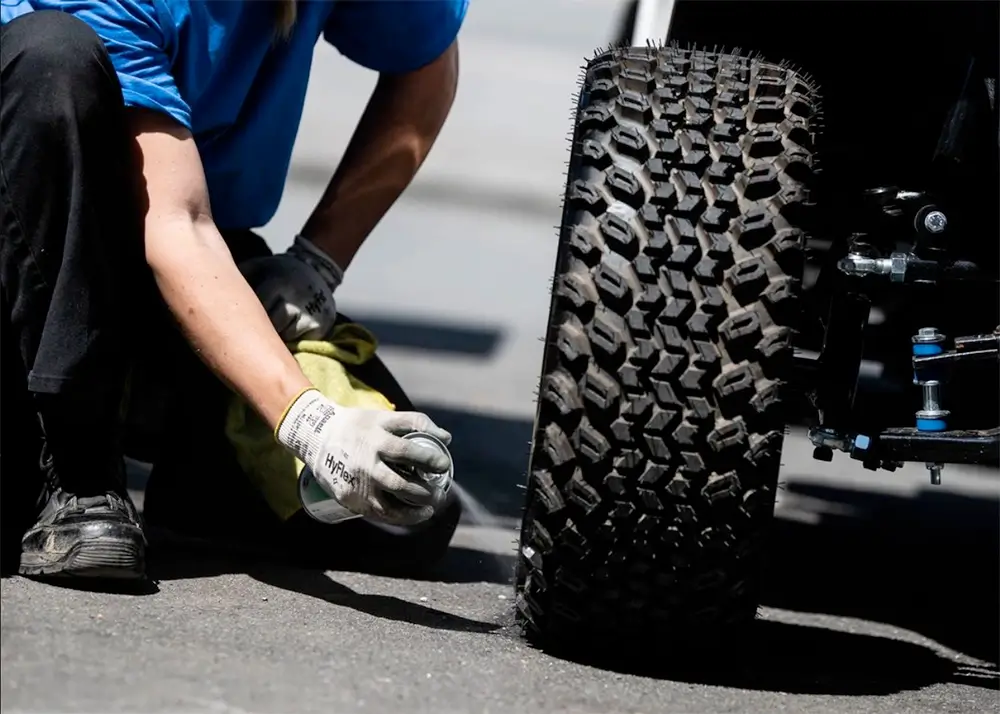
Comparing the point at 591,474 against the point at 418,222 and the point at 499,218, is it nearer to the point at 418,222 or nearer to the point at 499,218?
the point at 418,222

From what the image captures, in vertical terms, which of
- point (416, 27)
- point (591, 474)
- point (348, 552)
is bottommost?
point (348, 552)

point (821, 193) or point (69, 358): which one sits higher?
point (821, 193)

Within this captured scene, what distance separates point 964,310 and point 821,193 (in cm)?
31

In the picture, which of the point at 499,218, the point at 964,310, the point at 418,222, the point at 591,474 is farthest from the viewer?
the point at 499,218

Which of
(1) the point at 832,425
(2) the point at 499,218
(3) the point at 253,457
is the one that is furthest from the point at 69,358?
(2) the point at 499,218

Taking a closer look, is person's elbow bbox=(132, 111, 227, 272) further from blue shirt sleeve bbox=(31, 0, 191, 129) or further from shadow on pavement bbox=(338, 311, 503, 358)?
shadow on pavement bbox=(338, 311, 503, 358)

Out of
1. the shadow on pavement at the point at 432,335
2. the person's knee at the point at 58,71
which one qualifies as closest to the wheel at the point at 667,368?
the person's knee at the point at 58,71

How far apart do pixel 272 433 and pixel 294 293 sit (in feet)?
0.83

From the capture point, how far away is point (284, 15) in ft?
8.69

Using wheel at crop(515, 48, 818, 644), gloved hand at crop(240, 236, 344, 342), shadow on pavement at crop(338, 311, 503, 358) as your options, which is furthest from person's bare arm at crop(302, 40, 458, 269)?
shadow on pavement at crop(338, 311, 503, 358)

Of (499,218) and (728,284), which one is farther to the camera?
(499,218)

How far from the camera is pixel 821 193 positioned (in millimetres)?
2688

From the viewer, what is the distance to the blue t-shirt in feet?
7.93

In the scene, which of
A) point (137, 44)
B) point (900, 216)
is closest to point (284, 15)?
point (137, 44)
